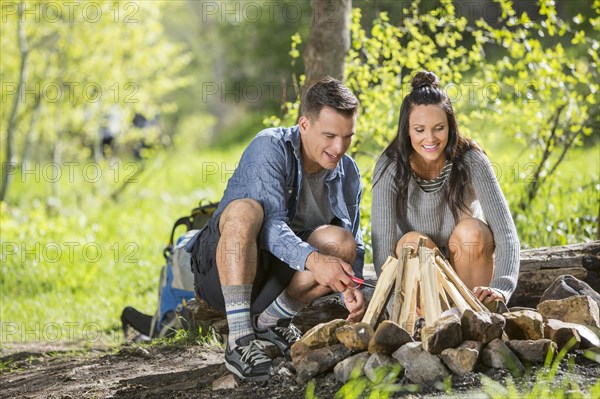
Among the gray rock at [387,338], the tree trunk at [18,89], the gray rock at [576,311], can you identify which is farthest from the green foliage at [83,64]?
the gray rock at [387,338]

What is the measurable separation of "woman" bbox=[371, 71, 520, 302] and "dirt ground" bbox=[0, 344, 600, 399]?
0.64 m

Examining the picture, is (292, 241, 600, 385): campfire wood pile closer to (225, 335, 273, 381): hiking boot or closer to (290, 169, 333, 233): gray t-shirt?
(225, 335, 273, 381): hiking boot

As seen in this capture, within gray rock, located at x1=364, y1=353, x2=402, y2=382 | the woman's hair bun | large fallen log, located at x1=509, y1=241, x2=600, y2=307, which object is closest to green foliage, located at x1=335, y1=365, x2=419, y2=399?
gray rock, located at x1=364, y1=353, x2=402, y2=382

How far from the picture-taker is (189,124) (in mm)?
21734

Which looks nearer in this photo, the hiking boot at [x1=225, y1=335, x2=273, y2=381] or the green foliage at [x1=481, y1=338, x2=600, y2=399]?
the green foliage at [x1=481, y1=338, x2=600, y2=399]

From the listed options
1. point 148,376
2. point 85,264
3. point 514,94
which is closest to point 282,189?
point 148,376

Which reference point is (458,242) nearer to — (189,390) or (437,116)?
(437,116)

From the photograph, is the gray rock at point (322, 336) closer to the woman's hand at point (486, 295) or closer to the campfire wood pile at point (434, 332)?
the campfire wood pile at point (434, 332)

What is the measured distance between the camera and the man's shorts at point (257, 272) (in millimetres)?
3801

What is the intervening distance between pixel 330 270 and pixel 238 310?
1.43 ft

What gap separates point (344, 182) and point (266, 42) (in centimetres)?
1466

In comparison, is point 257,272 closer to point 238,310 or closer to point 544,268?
point 238,310

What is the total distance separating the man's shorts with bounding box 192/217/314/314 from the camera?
3801mm

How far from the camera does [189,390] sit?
3.59m
